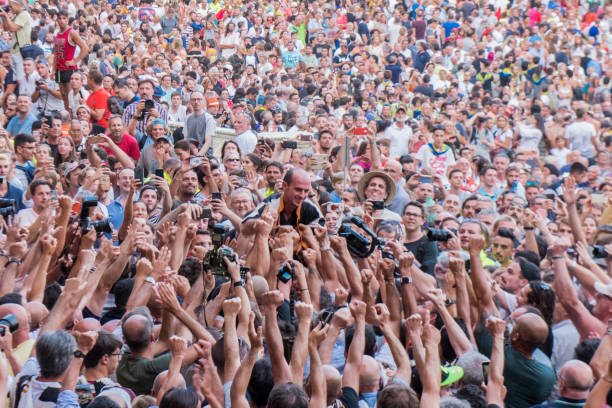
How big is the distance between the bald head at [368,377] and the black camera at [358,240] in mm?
1648

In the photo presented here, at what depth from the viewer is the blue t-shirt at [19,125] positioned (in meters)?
10.3

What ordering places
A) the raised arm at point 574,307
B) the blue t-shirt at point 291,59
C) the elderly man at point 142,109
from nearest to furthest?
the raised arm at point 574,307
the elderly man at point 142,109
the blue t-shirt at point 291,59

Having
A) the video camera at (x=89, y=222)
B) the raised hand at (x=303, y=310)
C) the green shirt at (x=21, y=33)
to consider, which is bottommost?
the raised hand at (x=303, y=310)

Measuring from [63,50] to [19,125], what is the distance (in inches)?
77.4

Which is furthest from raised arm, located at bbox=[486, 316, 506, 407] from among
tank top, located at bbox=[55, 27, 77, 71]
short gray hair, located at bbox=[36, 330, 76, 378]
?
tank top, located at bbox=[55, 27, 77, 71]

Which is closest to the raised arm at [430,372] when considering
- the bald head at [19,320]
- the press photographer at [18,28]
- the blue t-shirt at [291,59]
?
the bald head at [19,320]

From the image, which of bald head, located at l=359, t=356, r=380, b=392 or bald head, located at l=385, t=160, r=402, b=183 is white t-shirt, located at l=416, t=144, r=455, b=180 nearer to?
bald head, located at l=385, t=160, r=402, b=183

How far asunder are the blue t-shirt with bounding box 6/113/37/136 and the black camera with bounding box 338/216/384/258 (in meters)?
5.40

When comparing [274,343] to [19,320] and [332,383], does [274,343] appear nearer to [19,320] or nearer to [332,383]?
[332,383]

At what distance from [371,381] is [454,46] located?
59.2ft

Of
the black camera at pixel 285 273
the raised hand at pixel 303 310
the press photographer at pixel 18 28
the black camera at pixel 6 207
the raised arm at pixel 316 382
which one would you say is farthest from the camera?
the press photographer at pixel 18 28

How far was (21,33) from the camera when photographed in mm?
13305

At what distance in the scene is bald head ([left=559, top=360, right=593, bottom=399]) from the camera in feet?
14.9

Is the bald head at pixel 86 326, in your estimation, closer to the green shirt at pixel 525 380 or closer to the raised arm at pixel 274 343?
the raised arm at pixel 274 343
